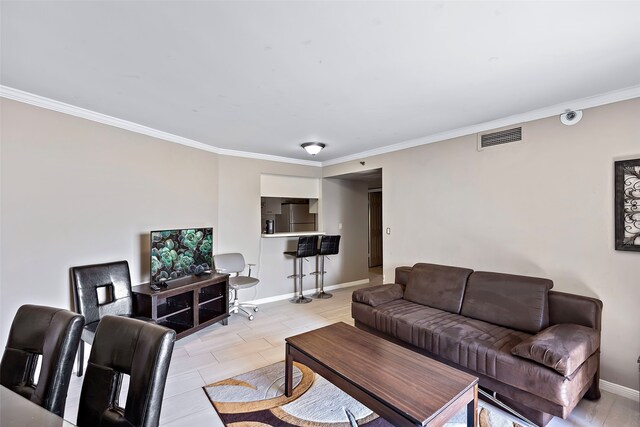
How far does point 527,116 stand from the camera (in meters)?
2.89

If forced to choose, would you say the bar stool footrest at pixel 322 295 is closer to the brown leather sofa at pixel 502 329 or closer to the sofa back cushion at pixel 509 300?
the brown leather sofa at pixel 502 329

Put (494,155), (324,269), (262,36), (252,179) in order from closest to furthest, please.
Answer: (262,36)
(494,155)
(252,179)
(324,269)

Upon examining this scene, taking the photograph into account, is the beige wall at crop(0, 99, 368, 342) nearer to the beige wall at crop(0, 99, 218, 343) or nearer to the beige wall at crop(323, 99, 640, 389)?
the beige wall at crop(0, 99, 218, 343)

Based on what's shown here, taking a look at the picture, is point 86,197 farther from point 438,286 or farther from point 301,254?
point 438,286

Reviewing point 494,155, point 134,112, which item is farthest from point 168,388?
point 494,155

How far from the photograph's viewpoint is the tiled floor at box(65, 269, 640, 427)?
2066 millimetres

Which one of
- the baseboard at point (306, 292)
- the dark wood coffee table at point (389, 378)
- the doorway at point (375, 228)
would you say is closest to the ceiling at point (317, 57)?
the dark wood coffee table at point (389, 378)

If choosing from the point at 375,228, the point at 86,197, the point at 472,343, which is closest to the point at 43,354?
the point at 86,197

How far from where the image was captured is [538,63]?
1.95m

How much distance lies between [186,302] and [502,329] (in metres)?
3.34

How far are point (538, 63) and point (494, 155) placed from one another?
1.34 meters

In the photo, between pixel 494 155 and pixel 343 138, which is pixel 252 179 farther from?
pixel 494 155

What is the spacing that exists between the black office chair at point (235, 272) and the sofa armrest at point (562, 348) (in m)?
3.15

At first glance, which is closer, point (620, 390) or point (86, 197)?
point (620, 390)
